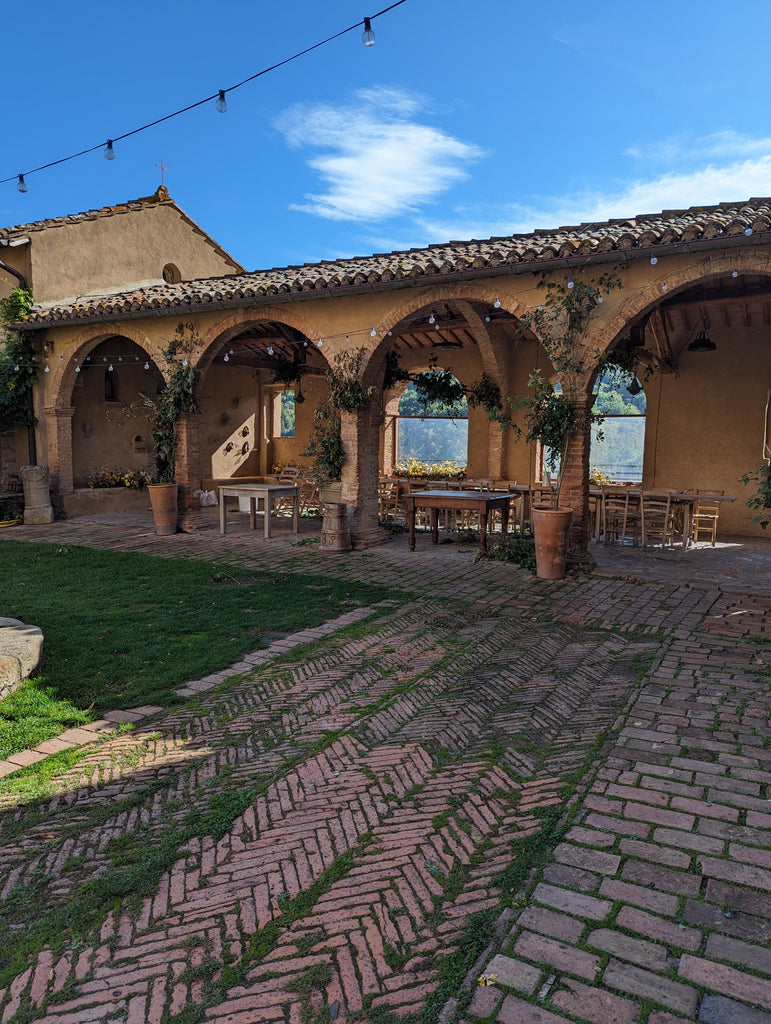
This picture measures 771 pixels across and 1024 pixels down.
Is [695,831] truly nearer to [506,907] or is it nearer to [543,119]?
[506,907]

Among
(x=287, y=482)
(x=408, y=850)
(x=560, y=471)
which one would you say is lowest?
(x=408, y=850)

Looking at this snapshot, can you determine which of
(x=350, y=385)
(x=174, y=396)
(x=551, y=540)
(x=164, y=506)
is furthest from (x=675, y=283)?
(x=164, y=506)

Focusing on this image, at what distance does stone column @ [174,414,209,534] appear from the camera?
40.1 feet

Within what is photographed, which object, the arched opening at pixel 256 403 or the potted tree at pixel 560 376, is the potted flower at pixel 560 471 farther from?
the arched opening at pixel 256 403

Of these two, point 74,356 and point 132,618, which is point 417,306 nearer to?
point 132,618

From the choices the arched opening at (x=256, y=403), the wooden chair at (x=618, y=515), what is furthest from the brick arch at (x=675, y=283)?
the arched opening at (x=256, y=403)

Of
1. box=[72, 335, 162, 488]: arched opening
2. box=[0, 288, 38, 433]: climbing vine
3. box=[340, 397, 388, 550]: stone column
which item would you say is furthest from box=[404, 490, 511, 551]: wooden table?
box=[0, 288, 38, 433]: climbing vine

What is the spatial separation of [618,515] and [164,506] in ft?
25.9

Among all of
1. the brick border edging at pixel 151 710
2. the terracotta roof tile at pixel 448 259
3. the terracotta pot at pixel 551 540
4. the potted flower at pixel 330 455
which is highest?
the terracotta roof tile at pixel 448 259

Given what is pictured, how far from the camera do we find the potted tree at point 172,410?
467 inches

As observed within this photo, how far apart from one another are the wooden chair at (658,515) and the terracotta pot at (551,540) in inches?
116

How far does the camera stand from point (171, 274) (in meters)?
17.1

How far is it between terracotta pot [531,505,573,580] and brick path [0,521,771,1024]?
10.1 feet

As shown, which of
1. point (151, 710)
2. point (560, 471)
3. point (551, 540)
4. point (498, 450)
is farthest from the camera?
point (498, 450)
